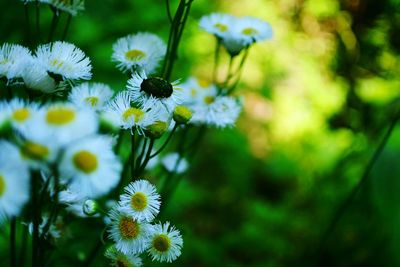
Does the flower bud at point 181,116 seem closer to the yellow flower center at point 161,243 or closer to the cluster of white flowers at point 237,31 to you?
the yellow flower center at point 161,243

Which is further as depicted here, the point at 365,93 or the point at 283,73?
the point at 283,73

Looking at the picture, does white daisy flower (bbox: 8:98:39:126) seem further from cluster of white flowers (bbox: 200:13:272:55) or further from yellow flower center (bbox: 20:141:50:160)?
cluster of white flowers (bbox: 200:13:272:55)

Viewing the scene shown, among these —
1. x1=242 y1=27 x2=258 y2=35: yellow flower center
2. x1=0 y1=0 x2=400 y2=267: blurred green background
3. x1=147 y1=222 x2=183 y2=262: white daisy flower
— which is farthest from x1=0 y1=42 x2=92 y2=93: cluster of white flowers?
x1=0 y1=0 x2=400 y2=267: blurred green background

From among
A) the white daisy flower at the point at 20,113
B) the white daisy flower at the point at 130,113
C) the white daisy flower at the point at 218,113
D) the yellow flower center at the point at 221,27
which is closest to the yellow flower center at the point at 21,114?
the white daisy flower at the point at 20,113

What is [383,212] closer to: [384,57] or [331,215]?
[331,215]

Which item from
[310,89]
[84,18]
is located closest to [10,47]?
[84,18]

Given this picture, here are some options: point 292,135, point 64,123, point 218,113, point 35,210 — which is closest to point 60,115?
point 64,123

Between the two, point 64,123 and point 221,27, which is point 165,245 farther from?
point 221,27
